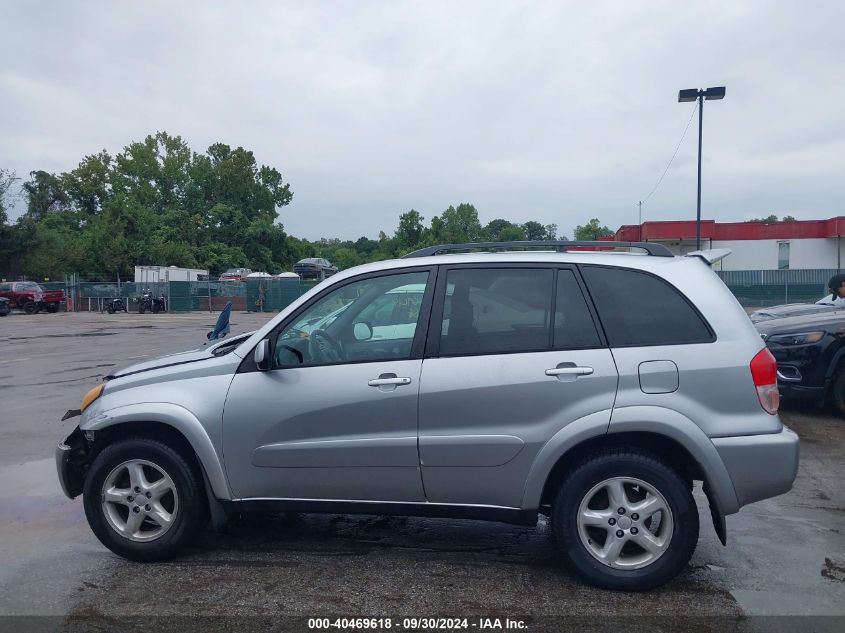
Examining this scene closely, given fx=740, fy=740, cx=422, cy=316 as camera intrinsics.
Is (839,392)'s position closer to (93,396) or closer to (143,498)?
(143,498)

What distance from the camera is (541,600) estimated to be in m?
3.83

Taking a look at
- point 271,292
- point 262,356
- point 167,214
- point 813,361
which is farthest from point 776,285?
point 167,214

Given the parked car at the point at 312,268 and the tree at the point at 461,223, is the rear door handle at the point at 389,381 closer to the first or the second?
the tree at the point at 461,223

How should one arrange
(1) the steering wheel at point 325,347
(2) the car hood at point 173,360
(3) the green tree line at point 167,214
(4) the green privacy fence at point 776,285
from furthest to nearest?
(3) the green tree line at point 167,214, (4) the green privacy fence at point 776,285, (2) the car hood at point 173,360, (1) the steering wheel at point 325,347

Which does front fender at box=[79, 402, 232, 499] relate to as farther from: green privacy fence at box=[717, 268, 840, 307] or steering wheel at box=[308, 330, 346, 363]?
green privacy fence at box=[717, 268, 840, 307]

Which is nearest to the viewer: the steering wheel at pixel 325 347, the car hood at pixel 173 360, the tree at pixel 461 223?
the steering wheel at pixel 325 347

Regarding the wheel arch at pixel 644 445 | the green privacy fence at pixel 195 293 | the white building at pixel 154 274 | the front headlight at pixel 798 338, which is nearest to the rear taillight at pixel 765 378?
the wheel arch at pixel 644 445

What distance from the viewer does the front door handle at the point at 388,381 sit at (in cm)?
408

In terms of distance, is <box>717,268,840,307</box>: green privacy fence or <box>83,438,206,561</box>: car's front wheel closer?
<box>83,438,206,561</box>: car's front wheel

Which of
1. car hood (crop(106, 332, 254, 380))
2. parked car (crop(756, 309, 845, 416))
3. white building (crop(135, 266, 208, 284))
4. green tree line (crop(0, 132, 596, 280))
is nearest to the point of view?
car hood (crop(106, 332, 254, 380))

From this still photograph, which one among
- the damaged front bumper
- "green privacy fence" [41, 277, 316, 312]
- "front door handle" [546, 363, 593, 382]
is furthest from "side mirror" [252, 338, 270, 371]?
"green privacy fence" [41, 277, 316, 312]

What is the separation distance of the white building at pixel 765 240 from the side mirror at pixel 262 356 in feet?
142

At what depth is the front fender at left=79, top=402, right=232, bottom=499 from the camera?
167 inches

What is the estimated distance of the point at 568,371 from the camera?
395 centimetres
